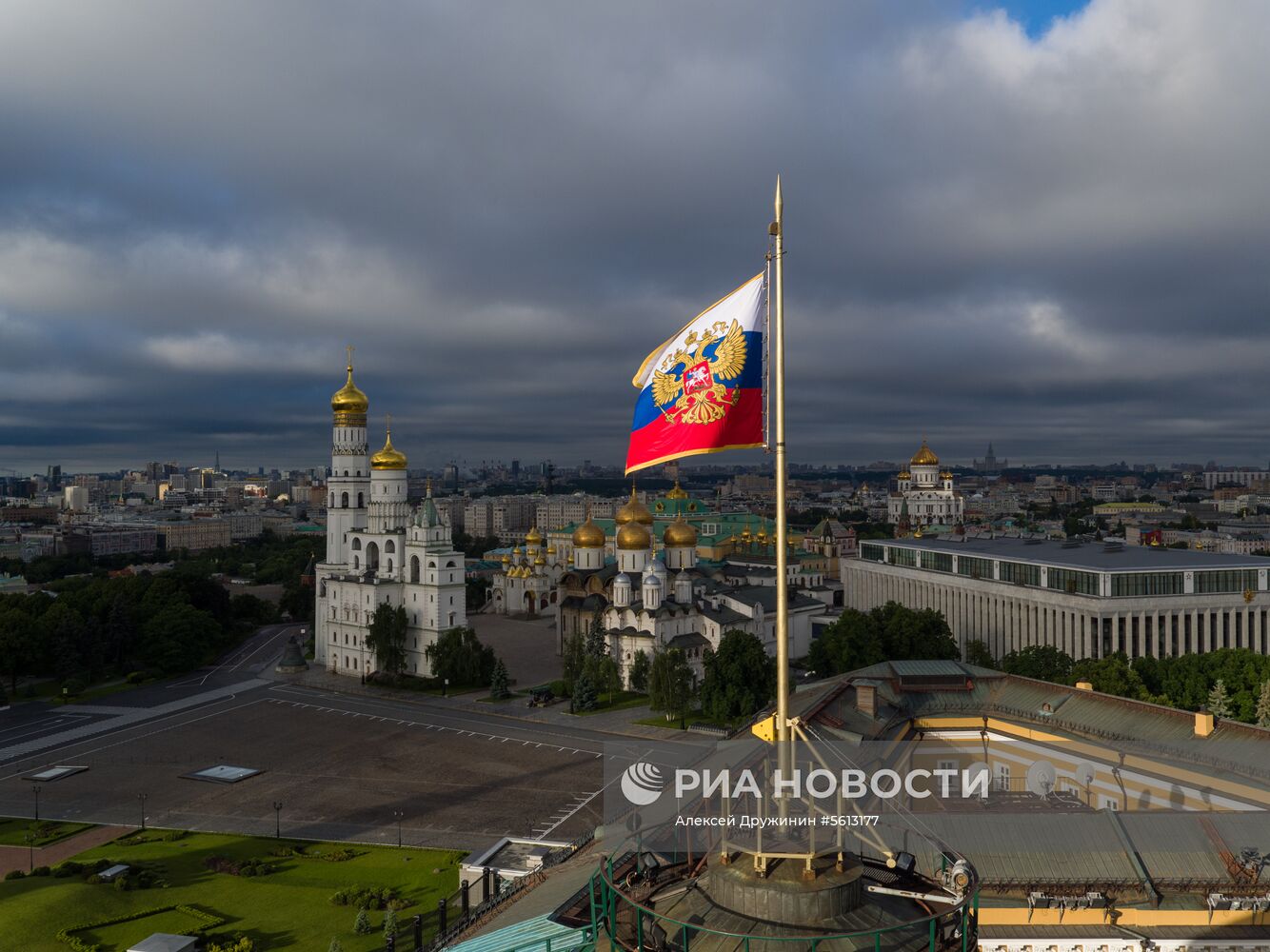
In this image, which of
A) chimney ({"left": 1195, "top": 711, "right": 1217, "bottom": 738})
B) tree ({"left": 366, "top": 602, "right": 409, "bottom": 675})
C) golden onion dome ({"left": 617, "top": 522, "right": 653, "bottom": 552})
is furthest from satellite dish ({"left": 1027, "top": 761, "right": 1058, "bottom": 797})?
tree ({"left": 366, "top": 602, "right": 409, "bottom": 675})

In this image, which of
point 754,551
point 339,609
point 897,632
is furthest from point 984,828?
point 754,551

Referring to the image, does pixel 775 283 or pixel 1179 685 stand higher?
pixel 775 283

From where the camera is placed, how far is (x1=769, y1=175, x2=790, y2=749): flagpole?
945 centimetres

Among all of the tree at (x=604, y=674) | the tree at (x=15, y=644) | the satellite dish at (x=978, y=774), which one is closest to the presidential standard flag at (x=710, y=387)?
the satellite dish at (x=978, y=774)

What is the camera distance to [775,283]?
10555 mm

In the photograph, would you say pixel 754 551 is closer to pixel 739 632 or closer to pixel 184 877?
pixel 739 632

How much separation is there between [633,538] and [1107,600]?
29893mm

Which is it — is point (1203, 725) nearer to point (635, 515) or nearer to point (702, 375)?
point (702, 375)

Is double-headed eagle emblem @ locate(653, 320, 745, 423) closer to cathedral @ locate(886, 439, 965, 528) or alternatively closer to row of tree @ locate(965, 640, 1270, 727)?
row of tree @ locate(965, 640, 1270, 727)

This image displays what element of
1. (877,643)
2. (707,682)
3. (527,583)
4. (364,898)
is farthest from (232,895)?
(527,583)

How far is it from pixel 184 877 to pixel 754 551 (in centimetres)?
7738

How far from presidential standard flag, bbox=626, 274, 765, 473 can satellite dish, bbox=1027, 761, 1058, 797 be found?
2310cm

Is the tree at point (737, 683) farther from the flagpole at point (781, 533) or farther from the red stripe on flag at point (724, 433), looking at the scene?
the flagpole at point (781, 533)

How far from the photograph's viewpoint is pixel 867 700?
3189 cm
